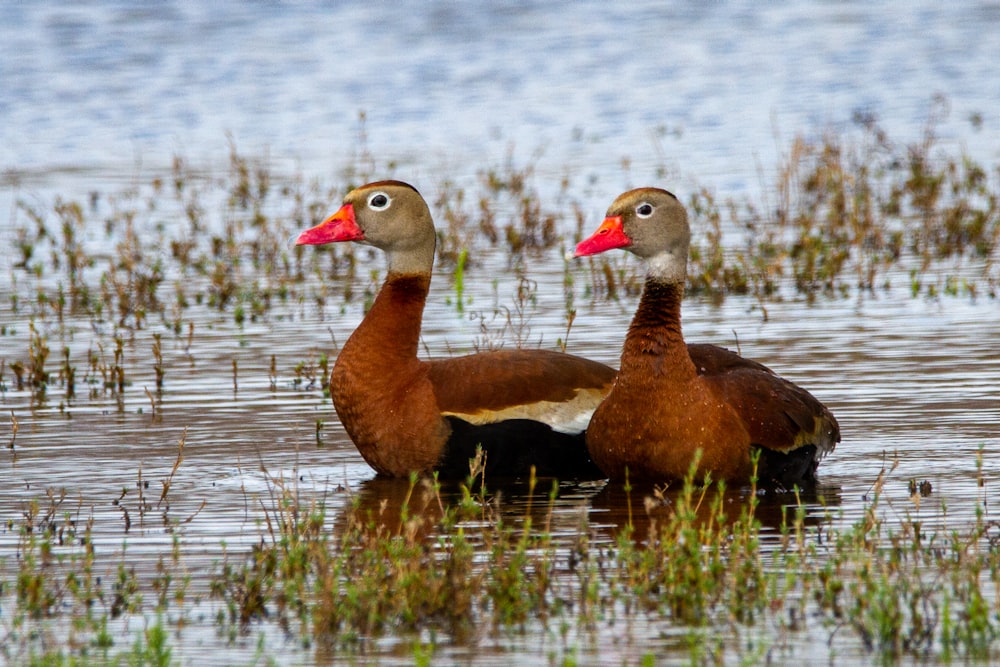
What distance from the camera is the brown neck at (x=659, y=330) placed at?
810 centimetres

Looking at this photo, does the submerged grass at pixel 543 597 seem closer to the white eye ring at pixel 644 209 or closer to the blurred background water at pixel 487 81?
the white eye ring at pixel 644 209

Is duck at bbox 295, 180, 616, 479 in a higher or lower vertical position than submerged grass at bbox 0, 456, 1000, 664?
higher

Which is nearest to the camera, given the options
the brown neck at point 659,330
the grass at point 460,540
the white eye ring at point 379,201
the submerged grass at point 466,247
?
the grass at point 460,540

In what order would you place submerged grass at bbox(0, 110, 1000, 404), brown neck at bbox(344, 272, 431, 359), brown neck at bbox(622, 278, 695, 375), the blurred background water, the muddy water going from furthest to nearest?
the blurred background water, submerged grass at bbox(0, 110, 1000, 404), brown neck at bbox(344, 272, 431, 359), brown neck at bbox(622, 278, 695, 375), the muddy water

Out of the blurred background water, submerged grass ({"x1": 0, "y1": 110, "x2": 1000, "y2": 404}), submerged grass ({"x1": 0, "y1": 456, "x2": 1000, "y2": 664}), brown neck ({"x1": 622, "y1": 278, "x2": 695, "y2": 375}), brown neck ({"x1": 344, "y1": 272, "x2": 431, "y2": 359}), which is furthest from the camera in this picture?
the blurred background water

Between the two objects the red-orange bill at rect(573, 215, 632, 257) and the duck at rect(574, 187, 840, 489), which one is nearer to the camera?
the duck at rect(574, 187, 840, 489)

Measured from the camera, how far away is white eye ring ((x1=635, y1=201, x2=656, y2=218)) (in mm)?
8430

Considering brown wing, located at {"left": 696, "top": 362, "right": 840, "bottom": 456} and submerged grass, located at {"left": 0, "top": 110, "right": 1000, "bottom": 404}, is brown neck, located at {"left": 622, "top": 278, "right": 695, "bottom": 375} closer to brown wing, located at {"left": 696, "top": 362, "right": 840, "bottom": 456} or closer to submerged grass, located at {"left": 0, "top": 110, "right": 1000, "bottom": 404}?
brown wing, located at {"left": 696, "top": 362, "right": 840, "bottom": 456}

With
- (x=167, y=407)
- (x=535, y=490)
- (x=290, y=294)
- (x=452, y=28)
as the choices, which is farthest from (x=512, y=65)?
(x=535, y=490)

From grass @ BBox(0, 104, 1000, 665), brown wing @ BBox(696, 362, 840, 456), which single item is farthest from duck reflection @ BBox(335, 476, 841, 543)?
brown wing @ BBox(696, 362, 840, 456)

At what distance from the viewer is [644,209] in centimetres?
845

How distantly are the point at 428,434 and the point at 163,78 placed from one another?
56.9 ft

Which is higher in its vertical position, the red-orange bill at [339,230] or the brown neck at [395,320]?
the red-orange bill at [339,230]

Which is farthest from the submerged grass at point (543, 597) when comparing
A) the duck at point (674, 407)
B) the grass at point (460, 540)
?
the duck at point (674, 407)
